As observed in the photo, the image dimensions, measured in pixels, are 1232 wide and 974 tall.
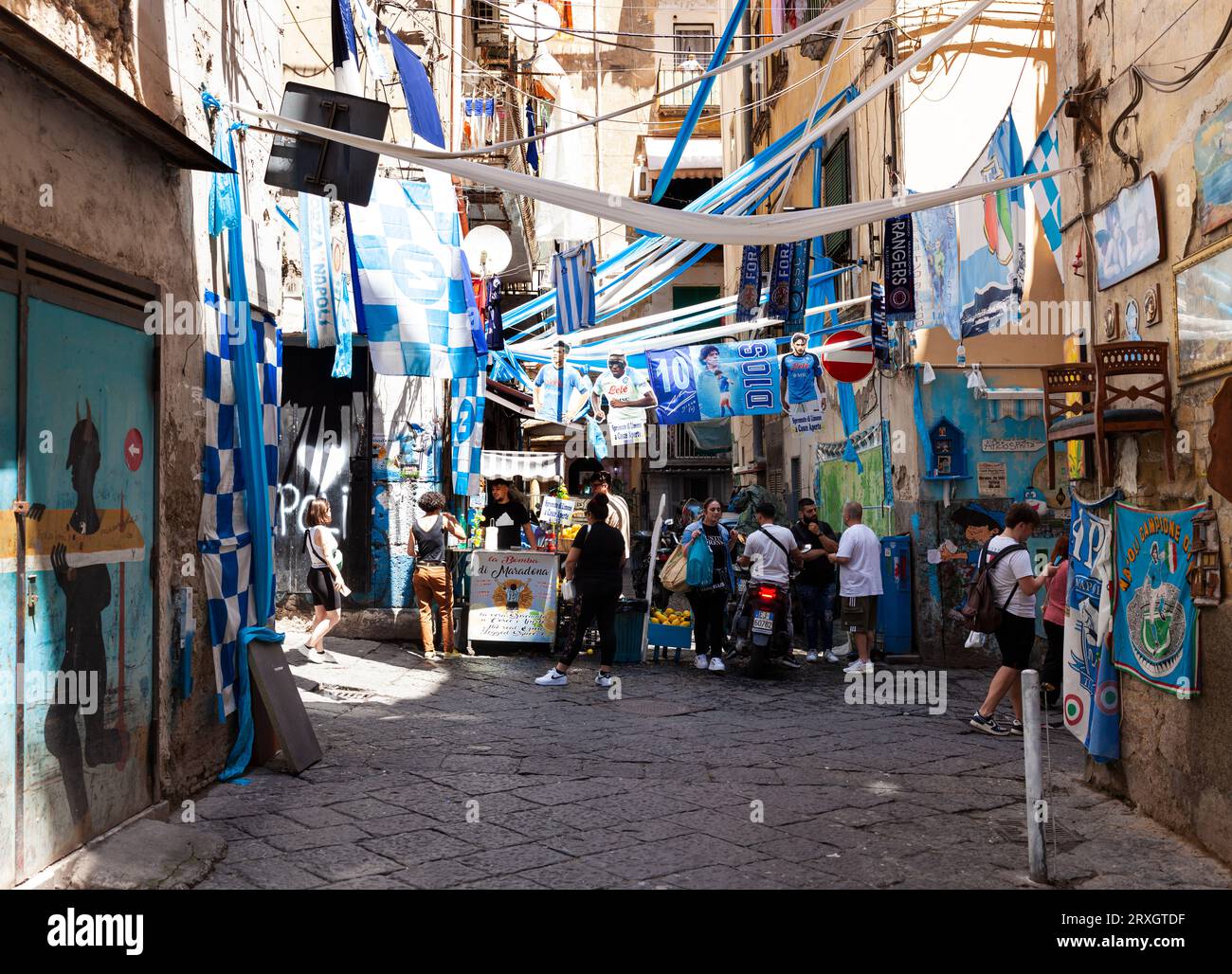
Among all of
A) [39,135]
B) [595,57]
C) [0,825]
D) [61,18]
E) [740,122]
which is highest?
[595,57]

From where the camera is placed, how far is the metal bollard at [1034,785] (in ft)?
15.2

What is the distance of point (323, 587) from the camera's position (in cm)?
973

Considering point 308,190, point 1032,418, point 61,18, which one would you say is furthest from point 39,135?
point 1032,418

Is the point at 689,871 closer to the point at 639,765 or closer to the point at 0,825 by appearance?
the point at 639,765

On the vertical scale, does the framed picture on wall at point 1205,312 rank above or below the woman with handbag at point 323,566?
above

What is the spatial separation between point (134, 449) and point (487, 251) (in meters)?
8.21

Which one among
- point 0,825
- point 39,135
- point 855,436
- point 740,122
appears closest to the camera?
point 0,825

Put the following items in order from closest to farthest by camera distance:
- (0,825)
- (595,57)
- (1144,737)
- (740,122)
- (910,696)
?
1. (0,825)
2. (1144,737)
3. (910,696)
4. (740,122)
5. (595,57)

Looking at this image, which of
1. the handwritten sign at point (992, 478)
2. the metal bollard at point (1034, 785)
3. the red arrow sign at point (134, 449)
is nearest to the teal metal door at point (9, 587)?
the red arrow sign at point (134, 449)

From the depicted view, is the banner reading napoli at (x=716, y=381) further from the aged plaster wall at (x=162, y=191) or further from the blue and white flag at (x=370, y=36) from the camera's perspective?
the aged plaster wall at (x=162, y=191)

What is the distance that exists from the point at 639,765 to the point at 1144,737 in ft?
9.42

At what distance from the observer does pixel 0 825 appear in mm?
4035

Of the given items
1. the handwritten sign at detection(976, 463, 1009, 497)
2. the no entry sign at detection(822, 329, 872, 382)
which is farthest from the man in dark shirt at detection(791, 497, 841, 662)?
the handwritten sign at detection(976, 463, 1009, 497)

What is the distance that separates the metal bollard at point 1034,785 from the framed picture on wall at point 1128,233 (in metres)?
2.47
